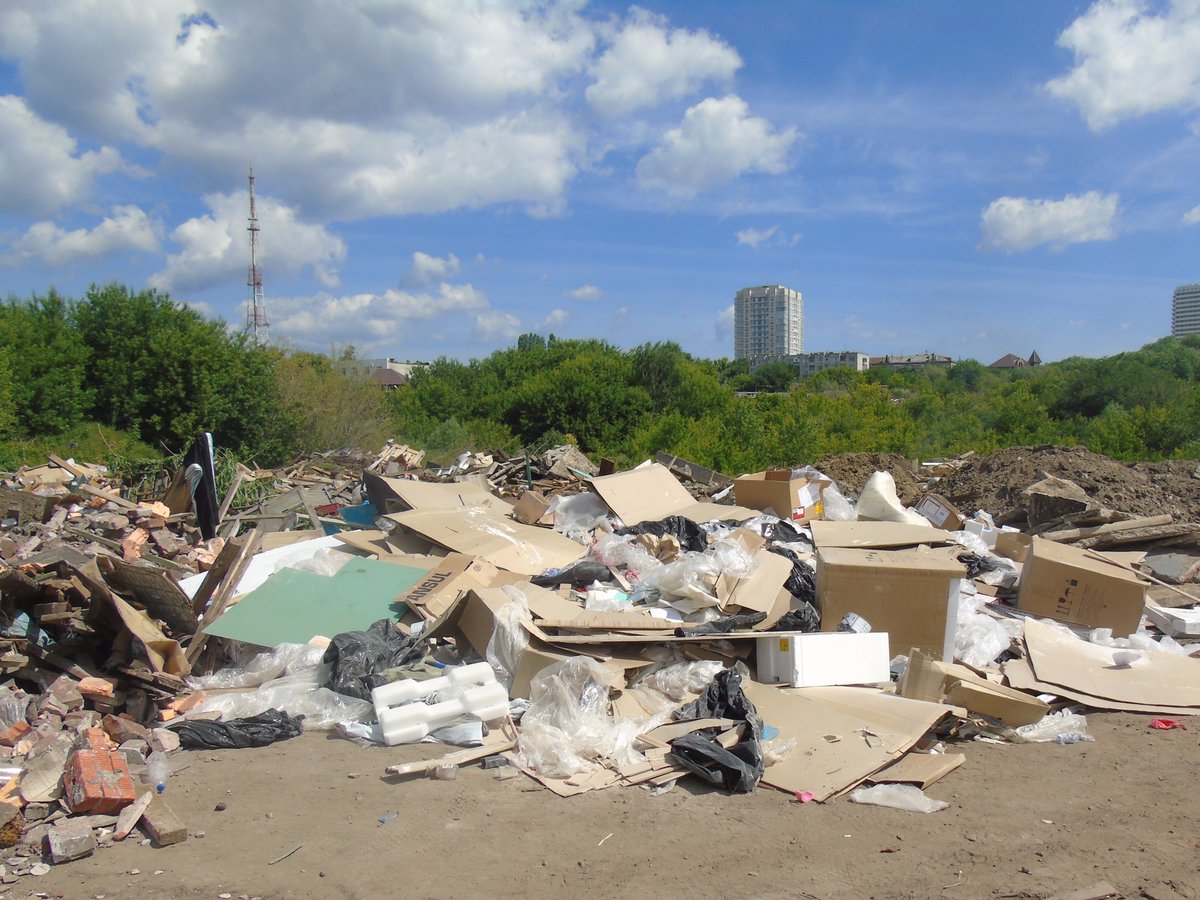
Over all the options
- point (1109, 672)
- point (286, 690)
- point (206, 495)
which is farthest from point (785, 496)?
point (206, 495)

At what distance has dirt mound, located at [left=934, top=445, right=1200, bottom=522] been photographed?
336 inches

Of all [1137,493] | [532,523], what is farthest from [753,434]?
[532,523]

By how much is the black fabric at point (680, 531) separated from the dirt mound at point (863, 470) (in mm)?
3929

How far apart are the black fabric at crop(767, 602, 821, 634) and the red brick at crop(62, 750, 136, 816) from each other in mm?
3175

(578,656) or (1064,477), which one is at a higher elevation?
(1064,477)

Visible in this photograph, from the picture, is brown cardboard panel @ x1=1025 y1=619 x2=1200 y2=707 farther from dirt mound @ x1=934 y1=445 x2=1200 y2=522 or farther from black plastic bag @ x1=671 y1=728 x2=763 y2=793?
dirt mound @ x1=934 y1=445 x2=1200 y2=522

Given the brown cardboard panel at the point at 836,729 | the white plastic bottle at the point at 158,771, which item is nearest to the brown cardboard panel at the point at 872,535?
the brown cardboard panel at the point at 836,729

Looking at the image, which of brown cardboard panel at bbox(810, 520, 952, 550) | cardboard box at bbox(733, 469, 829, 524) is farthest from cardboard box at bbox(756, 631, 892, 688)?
cardboard box at bbox(733, 469, 829, 524)

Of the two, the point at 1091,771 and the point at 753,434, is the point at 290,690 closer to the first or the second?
the point at 1091,771

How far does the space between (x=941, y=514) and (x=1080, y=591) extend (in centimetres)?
234

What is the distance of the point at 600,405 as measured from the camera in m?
27.9

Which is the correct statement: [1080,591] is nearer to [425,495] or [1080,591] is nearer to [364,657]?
[364,657]

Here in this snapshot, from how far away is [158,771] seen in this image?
3.42 meters

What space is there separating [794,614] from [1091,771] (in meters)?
1.76
